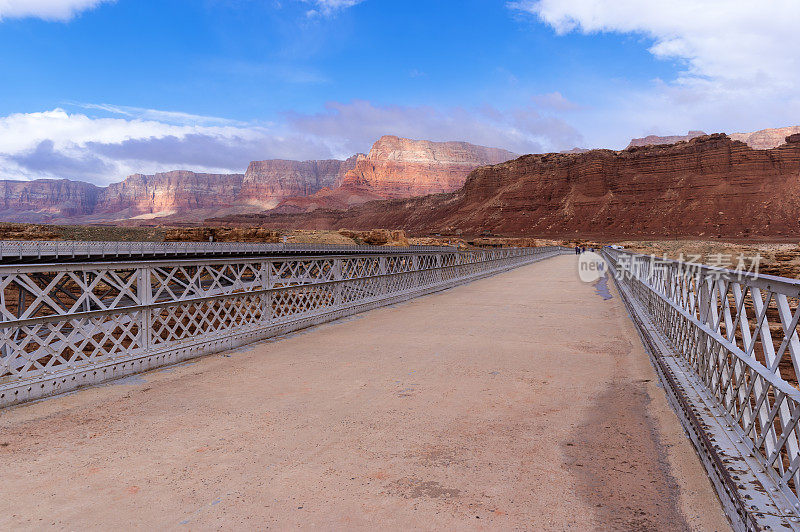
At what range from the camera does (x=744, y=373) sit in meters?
4.19

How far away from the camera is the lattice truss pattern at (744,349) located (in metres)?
3.26

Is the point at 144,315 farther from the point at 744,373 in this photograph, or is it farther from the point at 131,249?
the point at 131,249

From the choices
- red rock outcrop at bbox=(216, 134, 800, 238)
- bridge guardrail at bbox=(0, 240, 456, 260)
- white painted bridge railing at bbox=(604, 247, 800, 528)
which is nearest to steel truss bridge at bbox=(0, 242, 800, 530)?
white painted bridge railing at bbox=(604, 247, 800, 528)

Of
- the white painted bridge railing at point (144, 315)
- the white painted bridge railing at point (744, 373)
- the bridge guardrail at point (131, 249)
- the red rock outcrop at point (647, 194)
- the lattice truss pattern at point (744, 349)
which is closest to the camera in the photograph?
the white painted bridge railing at point (744, 373)

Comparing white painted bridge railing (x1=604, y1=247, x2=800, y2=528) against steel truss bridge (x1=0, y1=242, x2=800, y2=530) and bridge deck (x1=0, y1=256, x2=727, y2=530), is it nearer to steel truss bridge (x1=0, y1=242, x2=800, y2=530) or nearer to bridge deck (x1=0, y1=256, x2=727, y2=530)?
steel truss bridge (x1=0, y1=242, x2=800, y2=530)

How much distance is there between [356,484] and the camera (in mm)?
3715

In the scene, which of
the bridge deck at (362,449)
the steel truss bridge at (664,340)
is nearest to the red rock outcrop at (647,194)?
the steel truss bridge at (664,340)

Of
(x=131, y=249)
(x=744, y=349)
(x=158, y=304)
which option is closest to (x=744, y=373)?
(x=744, y=349)

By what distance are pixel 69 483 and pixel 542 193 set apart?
492ft

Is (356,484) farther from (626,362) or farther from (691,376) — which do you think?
(626,362)

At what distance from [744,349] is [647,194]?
137 meters

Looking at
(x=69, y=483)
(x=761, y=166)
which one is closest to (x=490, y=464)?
(x=69, y=483)

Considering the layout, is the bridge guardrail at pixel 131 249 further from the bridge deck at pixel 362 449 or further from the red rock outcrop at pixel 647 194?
the red rock outcrop at pixel 647 194

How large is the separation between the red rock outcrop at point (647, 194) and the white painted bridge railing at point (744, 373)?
117 meters
